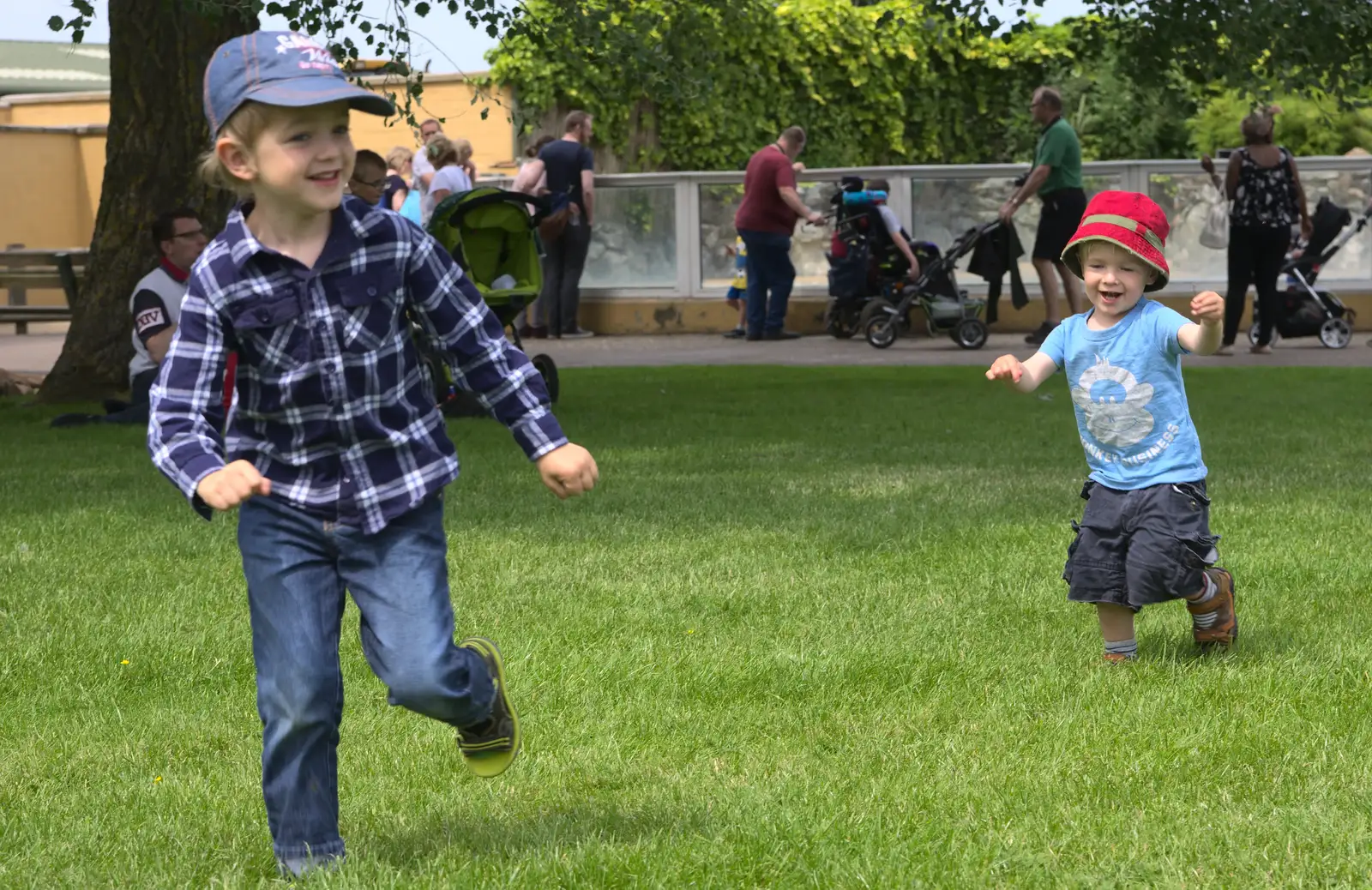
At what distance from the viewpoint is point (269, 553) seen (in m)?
3.55

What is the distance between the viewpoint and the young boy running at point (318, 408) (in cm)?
347

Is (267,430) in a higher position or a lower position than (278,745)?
higher

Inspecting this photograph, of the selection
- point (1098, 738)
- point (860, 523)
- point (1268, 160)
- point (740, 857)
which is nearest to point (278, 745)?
point (740, 857)

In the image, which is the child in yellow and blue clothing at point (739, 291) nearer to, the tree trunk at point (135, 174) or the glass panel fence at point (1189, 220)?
the glass panel fence at point (1189, 220)

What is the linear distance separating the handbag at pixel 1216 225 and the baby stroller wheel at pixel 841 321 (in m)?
3.83

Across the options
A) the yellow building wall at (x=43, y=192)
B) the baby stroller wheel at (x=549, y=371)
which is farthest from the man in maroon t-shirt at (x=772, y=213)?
the yellow building wall at (x=43, y=192)

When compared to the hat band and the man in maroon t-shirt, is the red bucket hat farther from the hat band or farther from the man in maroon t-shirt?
the man in maroon t-shirt

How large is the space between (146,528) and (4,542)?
547 millimetres

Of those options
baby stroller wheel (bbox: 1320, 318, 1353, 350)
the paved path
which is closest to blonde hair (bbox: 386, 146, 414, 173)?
the paved path

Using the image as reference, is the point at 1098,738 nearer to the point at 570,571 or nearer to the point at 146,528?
the point at 570,571

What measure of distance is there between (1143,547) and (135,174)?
10.2m

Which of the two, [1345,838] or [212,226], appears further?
[212,226]

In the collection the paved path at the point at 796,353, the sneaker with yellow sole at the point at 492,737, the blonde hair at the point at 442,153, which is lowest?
the paved path at the point at 796,353

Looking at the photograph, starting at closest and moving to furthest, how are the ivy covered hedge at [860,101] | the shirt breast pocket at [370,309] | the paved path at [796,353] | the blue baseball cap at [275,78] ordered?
1. the blue baseball cap at [275,78]
2. the shirt breast pocket at [370,309]
3. the paved path at [796,353]
4. the ivy covered hedge at [860,101]
